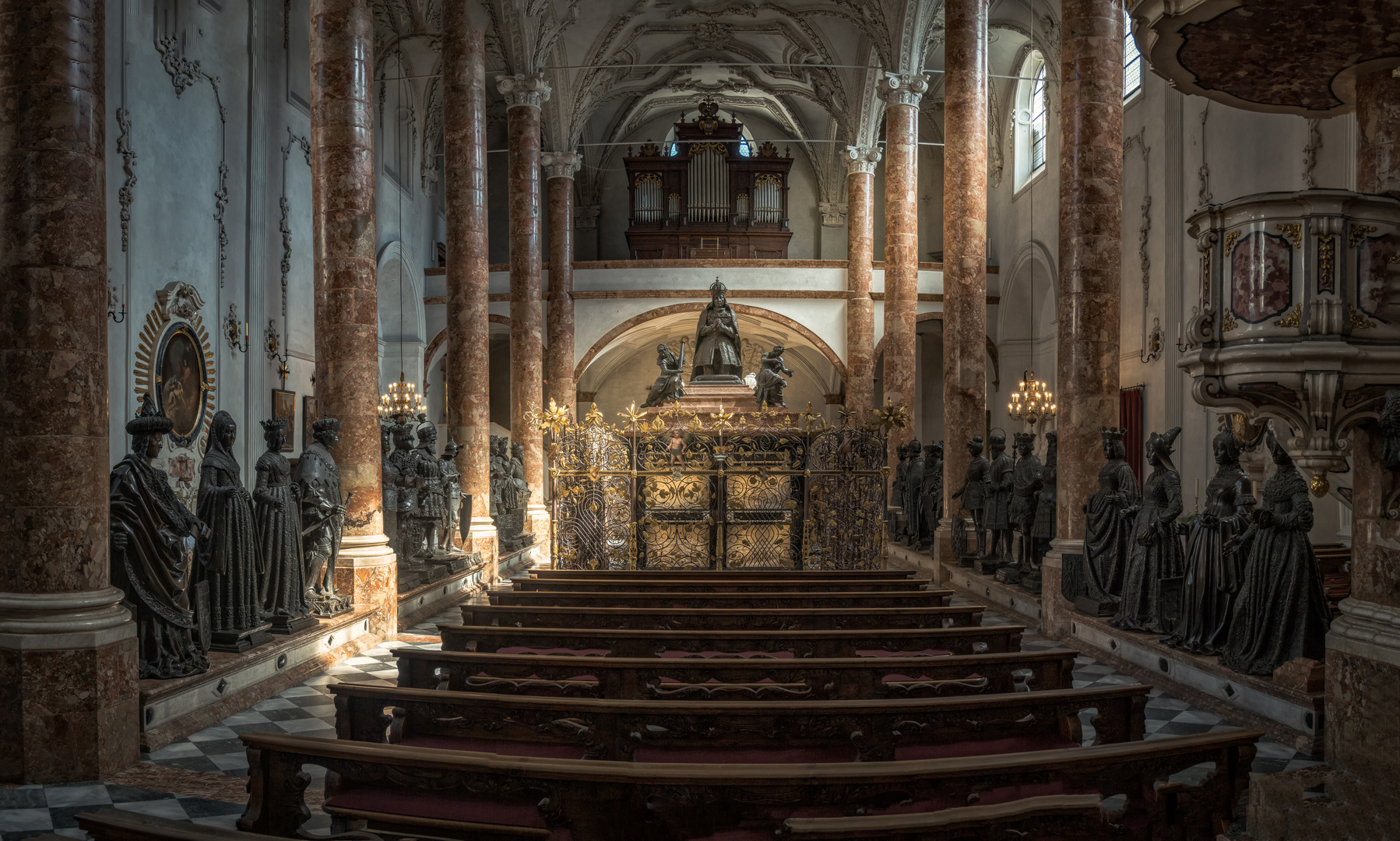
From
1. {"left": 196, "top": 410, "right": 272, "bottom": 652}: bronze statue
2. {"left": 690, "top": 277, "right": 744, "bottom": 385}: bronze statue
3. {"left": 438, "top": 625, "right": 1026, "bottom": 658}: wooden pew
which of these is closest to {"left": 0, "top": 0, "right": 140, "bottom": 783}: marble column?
{"left": 196, "top": 410, "right": 272, "bottom": 652}: bronze statue

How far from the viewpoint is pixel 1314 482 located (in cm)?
444

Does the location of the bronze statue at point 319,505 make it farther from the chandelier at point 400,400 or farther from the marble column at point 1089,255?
the chandelier at point 400,400

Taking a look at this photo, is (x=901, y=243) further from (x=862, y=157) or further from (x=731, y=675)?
(x=731, y=675)

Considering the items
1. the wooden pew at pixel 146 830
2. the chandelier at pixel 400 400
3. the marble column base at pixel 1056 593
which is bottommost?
the marble column base at pixel 1056 593

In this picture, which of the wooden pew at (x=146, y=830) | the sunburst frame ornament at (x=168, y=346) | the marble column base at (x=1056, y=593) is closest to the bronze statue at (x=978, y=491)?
the marble column base at (x=1056, y=593)

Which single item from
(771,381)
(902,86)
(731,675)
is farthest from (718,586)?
(902,86)

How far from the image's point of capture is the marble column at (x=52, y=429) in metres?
5.16

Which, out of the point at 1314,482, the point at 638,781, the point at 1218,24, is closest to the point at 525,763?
the point at 638,781

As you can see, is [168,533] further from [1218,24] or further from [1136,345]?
[1136,345]

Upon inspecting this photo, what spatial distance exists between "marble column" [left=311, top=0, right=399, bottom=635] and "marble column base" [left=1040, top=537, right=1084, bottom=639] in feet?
19.8

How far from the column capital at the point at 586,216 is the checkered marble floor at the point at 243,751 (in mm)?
22672

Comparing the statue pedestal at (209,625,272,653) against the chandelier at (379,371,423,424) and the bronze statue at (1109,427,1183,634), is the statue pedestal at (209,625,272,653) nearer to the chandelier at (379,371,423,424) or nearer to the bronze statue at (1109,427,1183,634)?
the bronze statue at (1109,427,1183,634)

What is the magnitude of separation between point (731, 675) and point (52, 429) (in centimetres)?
369

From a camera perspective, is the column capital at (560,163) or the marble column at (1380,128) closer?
the marble column at (1380,128)
